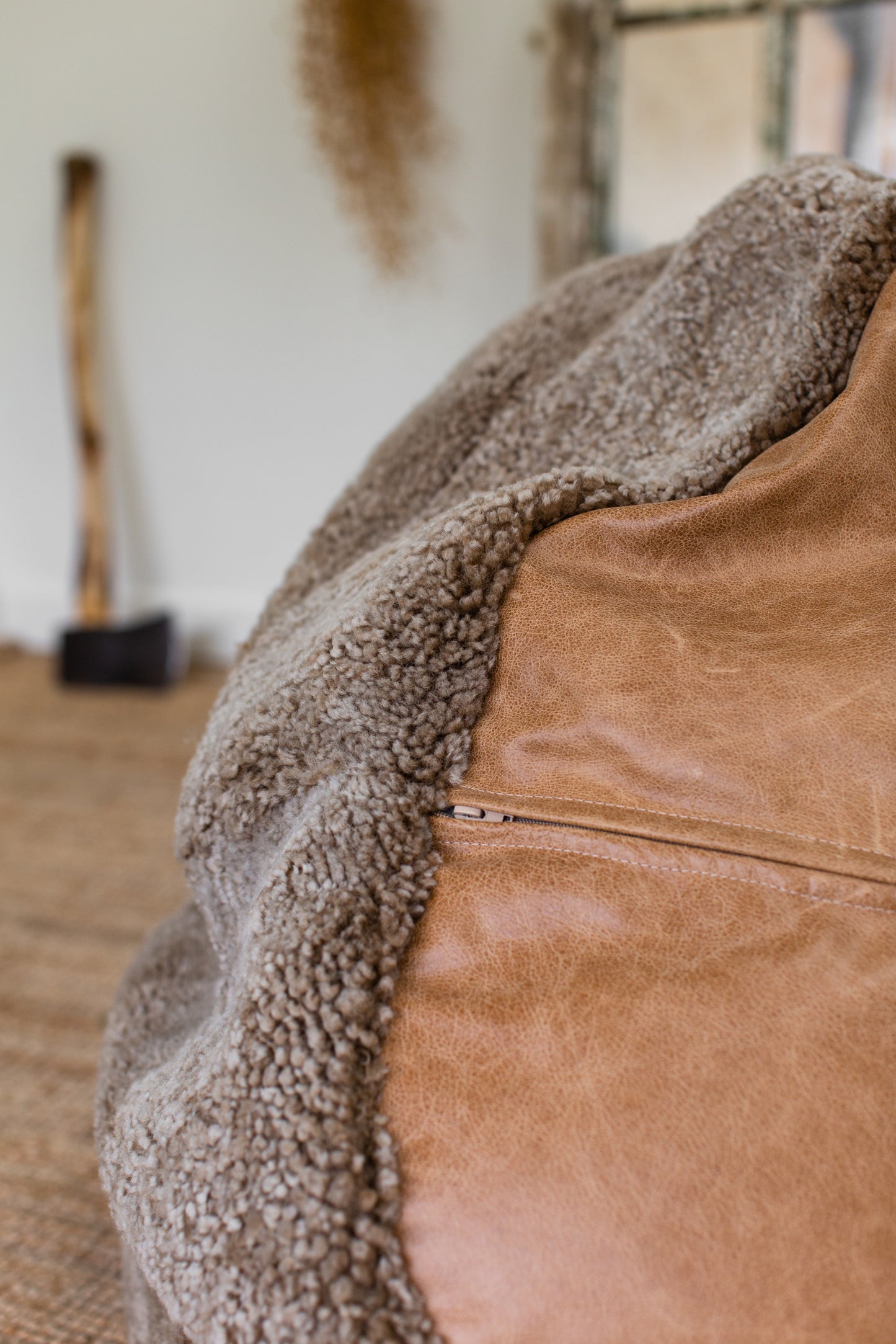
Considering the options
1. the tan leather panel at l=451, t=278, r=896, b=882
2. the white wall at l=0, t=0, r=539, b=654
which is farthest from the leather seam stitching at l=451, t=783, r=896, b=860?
the white wall at l=0, t=0, r=539, b=654

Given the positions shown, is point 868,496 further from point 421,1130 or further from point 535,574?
point 421,1130

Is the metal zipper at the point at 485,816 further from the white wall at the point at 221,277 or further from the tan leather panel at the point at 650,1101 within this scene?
the white wall at the point at 221,277

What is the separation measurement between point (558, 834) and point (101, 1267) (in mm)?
538

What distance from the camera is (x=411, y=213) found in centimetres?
204

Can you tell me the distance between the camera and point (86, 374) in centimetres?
230

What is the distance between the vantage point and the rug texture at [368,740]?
0.41 m

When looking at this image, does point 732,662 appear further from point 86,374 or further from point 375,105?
point 86,374

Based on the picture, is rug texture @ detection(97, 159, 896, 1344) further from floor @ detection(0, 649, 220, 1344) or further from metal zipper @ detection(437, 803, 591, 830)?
floor @ detection(0, 649, 220, 1344)

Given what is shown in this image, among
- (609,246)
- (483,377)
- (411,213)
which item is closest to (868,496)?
(483,377)

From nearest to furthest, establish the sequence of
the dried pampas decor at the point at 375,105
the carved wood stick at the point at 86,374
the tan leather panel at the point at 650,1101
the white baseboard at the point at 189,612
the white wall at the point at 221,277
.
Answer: the tan leather panel at the point at 650,1101, the dried pampas decor at the point at 375,105, the white wall at the point at 221,277, the carved wood stick at the point at 86,374, the white baseboard at the point at 189,612

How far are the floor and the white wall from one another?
43 cm

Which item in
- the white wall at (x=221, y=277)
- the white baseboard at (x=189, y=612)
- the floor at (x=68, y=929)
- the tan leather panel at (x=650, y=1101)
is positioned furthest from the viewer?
the white baseboard at (x=189, y=612)

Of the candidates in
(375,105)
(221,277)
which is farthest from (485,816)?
(221,277)

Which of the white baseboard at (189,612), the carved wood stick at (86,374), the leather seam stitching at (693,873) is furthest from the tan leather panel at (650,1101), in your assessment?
the carved wood stick at (86,374)
